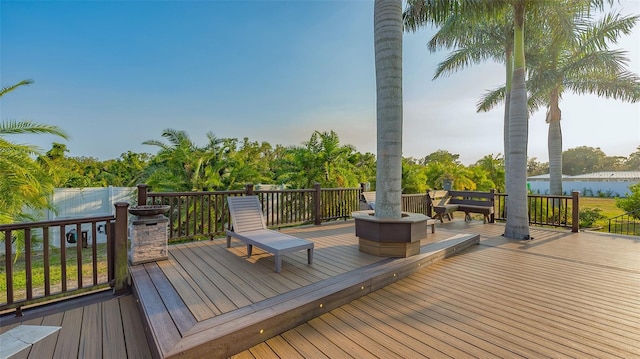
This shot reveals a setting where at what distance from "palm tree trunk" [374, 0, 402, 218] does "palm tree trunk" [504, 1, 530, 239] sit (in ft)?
13.0

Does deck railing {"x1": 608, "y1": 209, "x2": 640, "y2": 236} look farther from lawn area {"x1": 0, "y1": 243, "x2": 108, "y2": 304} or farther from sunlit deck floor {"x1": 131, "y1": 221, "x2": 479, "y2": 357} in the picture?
lawn area {"x1": 0, "y1": 243, "x2": 108, "y2": 304}

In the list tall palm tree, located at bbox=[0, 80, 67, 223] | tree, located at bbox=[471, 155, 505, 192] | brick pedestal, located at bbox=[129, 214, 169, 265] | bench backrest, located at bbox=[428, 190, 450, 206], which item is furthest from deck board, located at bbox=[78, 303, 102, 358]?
tree, located at bbox=[471, 155, 505, 192]

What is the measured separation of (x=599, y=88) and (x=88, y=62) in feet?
67.3

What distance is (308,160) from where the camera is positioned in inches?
439

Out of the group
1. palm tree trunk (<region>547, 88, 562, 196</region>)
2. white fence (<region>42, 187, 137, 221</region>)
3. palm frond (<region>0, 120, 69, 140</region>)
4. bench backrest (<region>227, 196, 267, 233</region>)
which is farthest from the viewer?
palm tree trunk (<region>547, 88, 562, 196</region>)

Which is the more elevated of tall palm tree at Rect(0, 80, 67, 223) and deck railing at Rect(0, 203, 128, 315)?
tall palm tree at Rect(0, 80, 67, 223)

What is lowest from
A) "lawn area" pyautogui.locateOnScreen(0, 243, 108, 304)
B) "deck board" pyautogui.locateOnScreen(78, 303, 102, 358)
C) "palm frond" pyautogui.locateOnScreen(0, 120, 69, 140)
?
"lawn area" pyautogui.locateOnScreen(0, 243, 108, 304)

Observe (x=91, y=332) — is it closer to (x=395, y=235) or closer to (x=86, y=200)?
(x=395, y=235)

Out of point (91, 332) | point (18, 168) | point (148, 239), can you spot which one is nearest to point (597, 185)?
point (148, 239)

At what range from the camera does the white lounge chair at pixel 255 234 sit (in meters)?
3.50

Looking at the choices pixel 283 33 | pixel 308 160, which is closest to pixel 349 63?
pixel 283 33

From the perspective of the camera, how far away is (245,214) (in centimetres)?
460

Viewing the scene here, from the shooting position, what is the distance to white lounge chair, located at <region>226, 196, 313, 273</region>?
11.5 ft

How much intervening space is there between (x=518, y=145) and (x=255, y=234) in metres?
6.29
